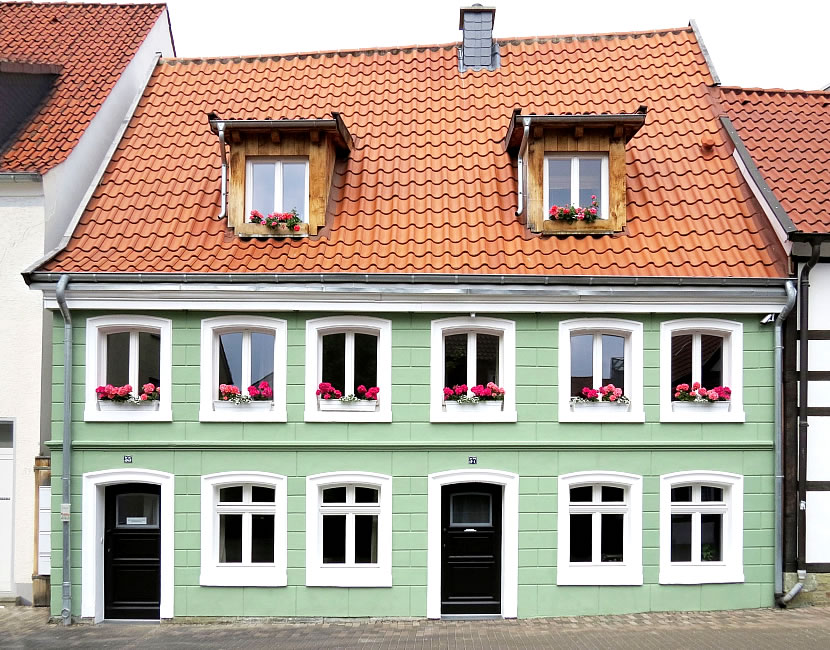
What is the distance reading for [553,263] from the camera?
13.0 meters

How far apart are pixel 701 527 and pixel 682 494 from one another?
565 millimetres

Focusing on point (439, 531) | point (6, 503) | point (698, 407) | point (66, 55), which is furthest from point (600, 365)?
point (66, 55)

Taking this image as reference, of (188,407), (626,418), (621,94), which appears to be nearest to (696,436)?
(626,418)

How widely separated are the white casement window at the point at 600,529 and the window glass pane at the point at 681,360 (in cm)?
163

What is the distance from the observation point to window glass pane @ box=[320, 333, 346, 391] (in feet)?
43.2

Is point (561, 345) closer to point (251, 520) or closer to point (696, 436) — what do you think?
point (696, 436)

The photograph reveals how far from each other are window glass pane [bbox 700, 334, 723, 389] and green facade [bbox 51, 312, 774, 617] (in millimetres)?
433

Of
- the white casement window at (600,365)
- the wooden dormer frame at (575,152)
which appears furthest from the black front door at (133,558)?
the wooden dormer frame at (575,152)

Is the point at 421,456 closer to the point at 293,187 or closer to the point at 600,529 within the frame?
the point at 600,529

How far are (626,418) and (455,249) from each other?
3636 mm

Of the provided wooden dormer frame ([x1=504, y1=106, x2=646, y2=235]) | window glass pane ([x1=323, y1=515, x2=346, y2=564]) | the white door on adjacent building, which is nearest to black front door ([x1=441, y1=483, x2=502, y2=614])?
window glass pane ([x1=323, y1=515, x2=346, y2=564])

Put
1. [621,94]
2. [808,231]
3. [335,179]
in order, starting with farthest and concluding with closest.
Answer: [621,94] < [335,179] < [808,231]

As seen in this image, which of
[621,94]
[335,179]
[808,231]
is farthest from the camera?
[621,94]

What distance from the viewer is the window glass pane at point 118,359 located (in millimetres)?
13344
